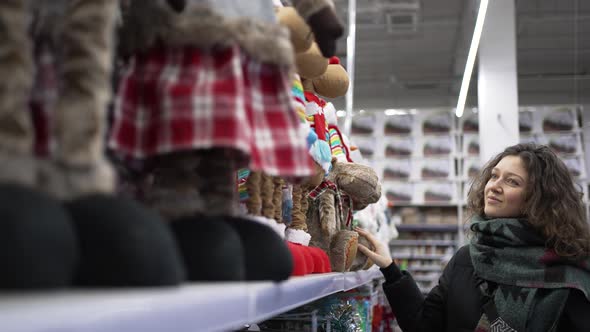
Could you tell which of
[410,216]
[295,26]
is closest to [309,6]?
[295,26]

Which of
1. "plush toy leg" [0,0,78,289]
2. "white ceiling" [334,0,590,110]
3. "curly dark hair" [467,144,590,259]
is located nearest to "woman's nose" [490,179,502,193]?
"curly dark hair" [467,144,590,259]

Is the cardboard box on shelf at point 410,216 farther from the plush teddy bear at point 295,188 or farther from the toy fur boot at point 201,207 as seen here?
the toy fur boot at point 201,207

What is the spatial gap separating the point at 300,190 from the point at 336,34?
2.84ft

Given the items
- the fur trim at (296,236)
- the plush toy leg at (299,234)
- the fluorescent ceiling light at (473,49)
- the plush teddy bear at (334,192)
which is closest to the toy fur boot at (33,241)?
the plush toy leg at (299,234)

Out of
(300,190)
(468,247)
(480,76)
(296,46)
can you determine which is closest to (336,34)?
(296,46)

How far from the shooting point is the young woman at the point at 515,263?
7.24ft

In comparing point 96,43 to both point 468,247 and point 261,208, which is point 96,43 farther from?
point 468,247

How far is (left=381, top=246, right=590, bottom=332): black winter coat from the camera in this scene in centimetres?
241

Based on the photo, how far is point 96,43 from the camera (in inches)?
24.9

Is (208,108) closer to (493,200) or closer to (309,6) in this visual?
(309,6)

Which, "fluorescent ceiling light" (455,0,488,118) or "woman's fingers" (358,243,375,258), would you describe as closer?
"woman's fingers" (358,243,375,258)

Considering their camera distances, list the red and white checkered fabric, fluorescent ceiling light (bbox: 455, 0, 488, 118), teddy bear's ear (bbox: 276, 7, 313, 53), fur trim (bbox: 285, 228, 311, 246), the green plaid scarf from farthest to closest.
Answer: fluorescent ceiling light (bbox: 455, 0, 488, 118)
the green plaid scarf
fur trim (bbox: 285, 228, 311, 246)
teddy bear's ear (bbox: 276, 7, 313, 53)
the red and white checkered fabric

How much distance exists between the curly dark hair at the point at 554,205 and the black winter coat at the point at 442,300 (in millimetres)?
344

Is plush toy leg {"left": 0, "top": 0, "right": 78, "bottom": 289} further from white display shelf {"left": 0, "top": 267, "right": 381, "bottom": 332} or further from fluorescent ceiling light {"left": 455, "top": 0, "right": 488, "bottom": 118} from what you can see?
fluorescent ceiling light {"left": 455, "top": 0, "right": 488, "bottom": 118}
